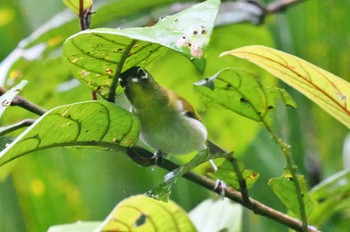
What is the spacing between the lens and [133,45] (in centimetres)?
54

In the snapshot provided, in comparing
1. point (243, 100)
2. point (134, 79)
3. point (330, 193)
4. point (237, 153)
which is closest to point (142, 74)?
point (134, 79)

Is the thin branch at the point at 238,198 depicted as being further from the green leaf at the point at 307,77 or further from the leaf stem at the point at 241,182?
the green leaf at the point at 307,77

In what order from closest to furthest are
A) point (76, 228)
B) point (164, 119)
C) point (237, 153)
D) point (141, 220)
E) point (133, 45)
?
1. point (133, 45)
2. point (141, 220)
3. point (76, 228)
4. point (164, 119)
5. point (237, 153)

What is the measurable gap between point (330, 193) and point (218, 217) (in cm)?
17

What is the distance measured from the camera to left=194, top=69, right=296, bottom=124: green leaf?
2.10 feet

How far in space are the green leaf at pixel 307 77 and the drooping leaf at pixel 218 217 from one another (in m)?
0.33

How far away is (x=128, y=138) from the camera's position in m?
0.62

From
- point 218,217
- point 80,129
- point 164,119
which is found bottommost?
point 218,217

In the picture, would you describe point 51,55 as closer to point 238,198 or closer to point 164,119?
point 164,119

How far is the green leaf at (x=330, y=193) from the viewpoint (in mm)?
920

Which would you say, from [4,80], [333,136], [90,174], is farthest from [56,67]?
[333,136]

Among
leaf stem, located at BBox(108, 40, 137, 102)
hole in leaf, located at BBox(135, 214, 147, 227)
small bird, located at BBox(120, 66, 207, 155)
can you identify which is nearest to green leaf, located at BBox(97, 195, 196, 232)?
hole in leaf, located at BBox(135, 214, 147, 227)

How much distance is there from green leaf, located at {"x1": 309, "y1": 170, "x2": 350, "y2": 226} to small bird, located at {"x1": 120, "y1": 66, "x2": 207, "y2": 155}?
0.23m

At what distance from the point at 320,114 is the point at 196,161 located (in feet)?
3.23
